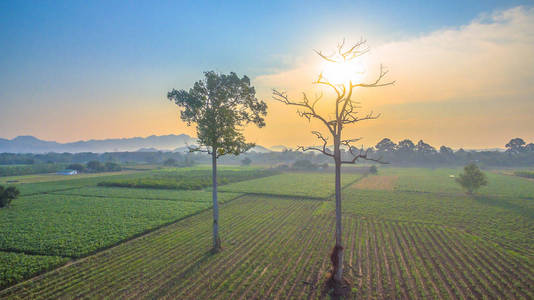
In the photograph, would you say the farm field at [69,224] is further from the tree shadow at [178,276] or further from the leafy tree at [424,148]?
the leafy tree at [424,148]

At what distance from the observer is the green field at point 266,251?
16109mm

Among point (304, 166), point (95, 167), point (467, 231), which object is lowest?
point (467, 231)

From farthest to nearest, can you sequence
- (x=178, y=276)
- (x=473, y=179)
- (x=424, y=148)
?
1. (x=424, y=148)
2. (x=473, y=179)
3. (x=178, y=276)

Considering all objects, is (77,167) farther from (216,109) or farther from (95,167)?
(216,109)

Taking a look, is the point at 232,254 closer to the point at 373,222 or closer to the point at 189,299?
the point at 189,299

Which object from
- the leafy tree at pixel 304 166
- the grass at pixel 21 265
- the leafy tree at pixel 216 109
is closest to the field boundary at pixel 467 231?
the leafy tree at pixel 216 109

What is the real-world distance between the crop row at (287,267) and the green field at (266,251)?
85 millimetres

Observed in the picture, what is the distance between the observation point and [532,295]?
1537 cm

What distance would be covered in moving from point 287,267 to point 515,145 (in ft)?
854

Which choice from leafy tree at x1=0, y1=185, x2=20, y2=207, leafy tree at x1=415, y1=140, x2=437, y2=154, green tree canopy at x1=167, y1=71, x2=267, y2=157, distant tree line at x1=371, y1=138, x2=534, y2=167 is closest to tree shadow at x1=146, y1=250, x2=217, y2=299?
green tree canopy at x1=167, y1=71, x2=267, y2=157

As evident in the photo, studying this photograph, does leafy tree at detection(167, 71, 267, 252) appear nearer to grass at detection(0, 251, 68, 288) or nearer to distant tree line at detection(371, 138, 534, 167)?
grass at detection(0, 251, 68, 288)

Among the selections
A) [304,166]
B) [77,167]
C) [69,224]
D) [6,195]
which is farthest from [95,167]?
[69,224]

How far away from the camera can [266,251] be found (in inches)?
883

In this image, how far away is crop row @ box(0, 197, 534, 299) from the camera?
15.7 metres
